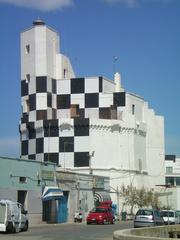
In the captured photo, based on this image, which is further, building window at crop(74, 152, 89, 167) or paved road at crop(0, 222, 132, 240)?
building window at crop(74, 152, 89, 167)

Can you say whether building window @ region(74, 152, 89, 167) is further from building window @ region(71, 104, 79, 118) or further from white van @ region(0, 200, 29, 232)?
white van @ region(0, 200, 29, 232)

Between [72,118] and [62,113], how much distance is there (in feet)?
9.58

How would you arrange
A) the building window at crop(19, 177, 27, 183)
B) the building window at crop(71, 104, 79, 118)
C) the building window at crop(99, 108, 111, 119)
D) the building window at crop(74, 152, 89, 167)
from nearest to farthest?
1. the building window at crop(19, 177, 27, 183)
2. the building window at crop(74, 152, 89, 167)
3. the building window at crop(71, 104, 79, 118)
4. the building window at crop(99, 108, 111, 119)

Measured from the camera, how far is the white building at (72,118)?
276ft

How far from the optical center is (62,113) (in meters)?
87.9

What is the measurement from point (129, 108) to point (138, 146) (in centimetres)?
608

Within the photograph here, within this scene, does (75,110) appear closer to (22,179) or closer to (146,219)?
(22,179)

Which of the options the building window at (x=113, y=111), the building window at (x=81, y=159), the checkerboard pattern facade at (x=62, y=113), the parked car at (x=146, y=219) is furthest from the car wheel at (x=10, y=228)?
the building window at (x=113, y=111)

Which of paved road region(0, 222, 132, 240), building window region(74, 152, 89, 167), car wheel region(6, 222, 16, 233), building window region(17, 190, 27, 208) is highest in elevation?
building window region(74, 152, 89, 167)

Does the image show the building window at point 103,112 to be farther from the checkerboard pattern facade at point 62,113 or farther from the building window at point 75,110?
the building window at point 75,110

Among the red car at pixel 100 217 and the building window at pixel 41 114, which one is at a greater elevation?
the building window at pixel 41 114

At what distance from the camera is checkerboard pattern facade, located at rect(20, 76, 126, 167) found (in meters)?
83.8

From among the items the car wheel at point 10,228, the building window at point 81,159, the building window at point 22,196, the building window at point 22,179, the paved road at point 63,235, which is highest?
the building window at point 81,159

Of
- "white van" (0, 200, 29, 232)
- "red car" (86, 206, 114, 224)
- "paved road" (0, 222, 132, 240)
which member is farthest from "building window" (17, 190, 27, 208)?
"white van" (0, 200, 29, 232)
